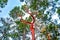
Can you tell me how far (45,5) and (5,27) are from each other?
Result: 953 centimetres

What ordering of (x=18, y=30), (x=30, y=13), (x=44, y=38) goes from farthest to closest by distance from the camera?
(x=18, y=30)
(x=44, y=38)
(x=30, y=13)

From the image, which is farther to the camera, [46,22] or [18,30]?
[18,30]

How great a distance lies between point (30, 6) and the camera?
19016 mm

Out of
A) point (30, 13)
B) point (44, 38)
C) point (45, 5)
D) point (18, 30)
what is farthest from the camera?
point (18, 30)

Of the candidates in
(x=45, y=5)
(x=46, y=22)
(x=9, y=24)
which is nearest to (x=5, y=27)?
(x=9, y=24)

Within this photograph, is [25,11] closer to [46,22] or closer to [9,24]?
[46,22]

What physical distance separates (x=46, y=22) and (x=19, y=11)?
10.3ft

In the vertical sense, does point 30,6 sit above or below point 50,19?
above

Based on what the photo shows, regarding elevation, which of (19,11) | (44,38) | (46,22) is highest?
(19,11)

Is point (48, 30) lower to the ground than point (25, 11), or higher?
lower

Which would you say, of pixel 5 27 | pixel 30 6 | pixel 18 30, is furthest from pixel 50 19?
pixel 5 27

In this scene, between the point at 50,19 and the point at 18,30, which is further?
the point at 18,30

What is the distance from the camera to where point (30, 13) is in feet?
59.9

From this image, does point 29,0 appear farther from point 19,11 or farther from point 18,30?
point 18,30
